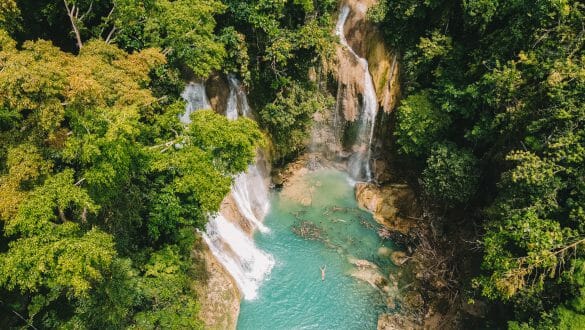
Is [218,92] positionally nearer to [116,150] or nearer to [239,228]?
[239,228]

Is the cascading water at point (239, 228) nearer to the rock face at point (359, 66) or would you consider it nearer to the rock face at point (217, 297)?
the rock face at point (217, 297)

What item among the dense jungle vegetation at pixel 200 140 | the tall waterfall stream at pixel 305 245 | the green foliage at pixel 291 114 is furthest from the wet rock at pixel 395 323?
the green foliage at pixel 291 114

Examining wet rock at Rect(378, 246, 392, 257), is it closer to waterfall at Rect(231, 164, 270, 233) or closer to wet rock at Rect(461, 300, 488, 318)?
wet rock at Rect(461, 300, 488, 318)

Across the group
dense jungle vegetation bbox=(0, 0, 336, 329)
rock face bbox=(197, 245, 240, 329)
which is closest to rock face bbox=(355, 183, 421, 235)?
dense jungle vegetation bbox=(0, 0, 336, 329)

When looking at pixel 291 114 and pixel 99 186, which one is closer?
pixel 99 186

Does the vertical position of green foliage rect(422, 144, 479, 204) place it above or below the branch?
below

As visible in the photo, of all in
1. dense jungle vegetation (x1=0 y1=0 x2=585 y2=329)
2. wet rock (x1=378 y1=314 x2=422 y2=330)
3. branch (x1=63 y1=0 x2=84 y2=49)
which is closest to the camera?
dense jungle vegetation (x1=0 y1=0 x2=585 y2=329)

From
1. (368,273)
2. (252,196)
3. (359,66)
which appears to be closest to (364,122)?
(359,66)
